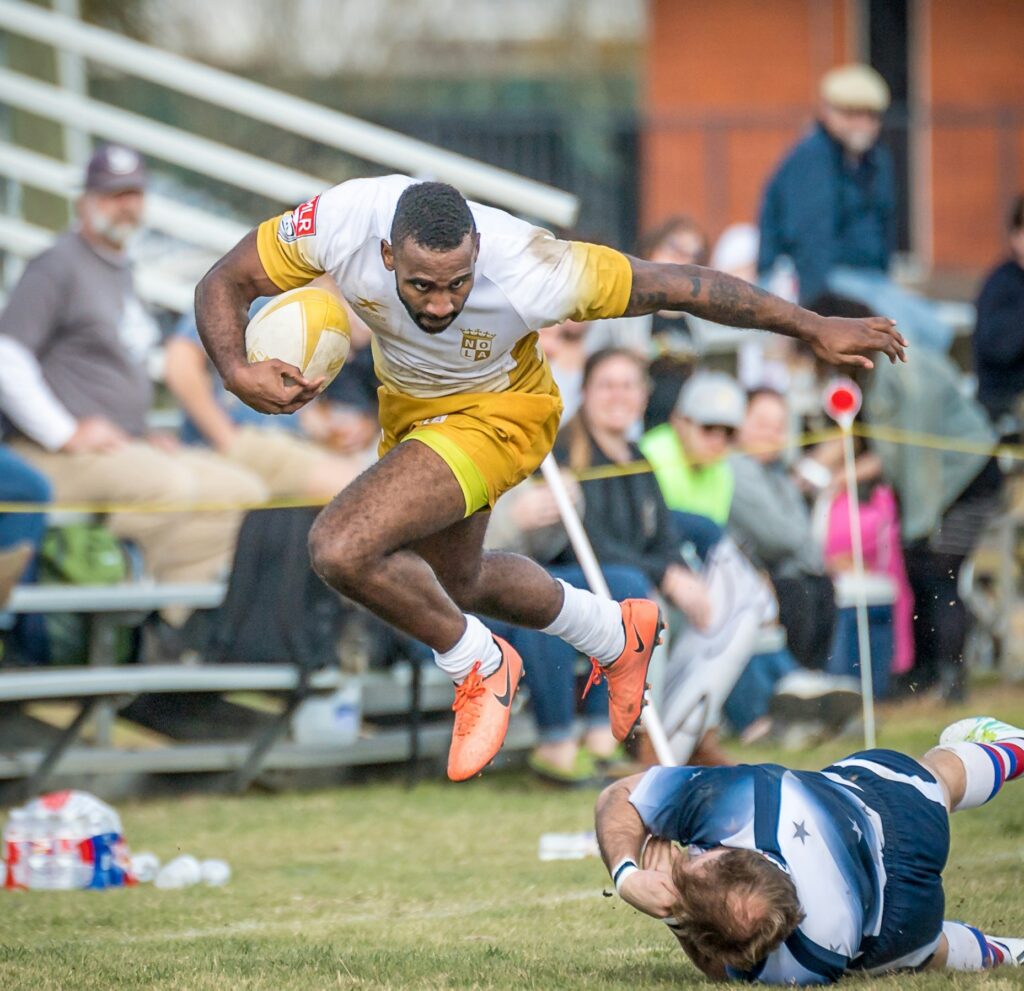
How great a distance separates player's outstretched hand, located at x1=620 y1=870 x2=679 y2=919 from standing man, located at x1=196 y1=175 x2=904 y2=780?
124 cm

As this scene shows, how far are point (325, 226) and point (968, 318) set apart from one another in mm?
9820

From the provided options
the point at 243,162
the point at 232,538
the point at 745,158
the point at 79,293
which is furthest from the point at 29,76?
the point at 745,158

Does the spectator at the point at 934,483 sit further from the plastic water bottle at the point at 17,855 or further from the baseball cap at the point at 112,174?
the plastic water bottle at the point at 17,855

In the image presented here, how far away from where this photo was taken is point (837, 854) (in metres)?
4.88

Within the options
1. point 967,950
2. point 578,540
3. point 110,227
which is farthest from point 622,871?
point 110,227

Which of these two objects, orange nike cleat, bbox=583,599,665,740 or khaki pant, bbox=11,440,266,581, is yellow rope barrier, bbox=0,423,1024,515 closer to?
khaki pant, bbox=11,440,266,581

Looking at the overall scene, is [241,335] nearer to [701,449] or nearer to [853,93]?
[701,449]

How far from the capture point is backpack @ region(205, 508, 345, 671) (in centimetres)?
908

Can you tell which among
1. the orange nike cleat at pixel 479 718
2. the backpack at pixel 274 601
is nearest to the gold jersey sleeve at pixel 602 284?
the orange nike cleat at pixel 479 718

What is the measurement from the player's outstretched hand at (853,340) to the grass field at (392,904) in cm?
188

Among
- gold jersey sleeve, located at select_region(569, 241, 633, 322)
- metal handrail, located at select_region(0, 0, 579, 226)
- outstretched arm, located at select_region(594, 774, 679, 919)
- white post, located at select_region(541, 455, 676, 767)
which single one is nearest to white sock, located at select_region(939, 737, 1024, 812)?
outstretched arm, located at select_region(594, 774, 679, 919)

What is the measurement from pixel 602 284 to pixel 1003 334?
6023 millimetres

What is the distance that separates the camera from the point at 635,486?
30.1 ft

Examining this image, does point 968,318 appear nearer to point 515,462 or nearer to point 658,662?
point 658,662
